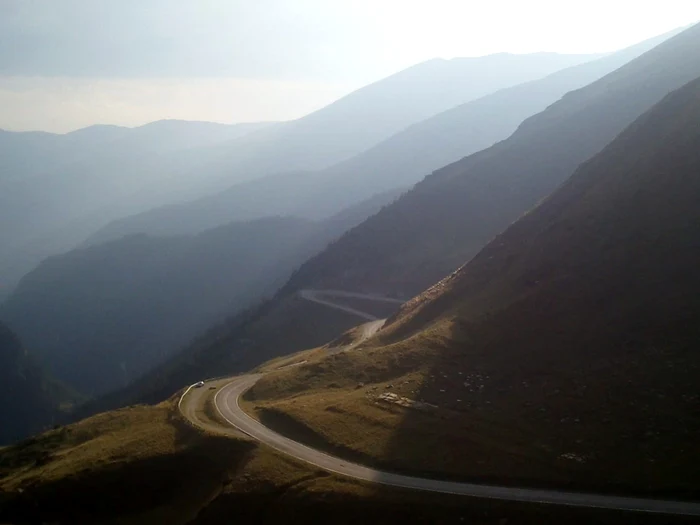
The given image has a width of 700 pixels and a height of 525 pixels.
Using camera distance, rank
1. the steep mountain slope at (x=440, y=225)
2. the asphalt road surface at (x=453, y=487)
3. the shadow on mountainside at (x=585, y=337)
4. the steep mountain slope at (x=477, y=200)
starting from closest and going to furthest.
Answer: the asphalt road surface at (x=453, y=487) < the shadow on mountainside at (x=585, y=337) < the steep mountain slope at (x=440, y=225) < the steep mountain slope at (x=477, y=200)

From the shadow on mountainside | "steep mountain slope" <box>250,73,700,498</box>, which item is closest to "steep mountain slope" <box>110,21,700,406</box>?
the shadow on mountainside

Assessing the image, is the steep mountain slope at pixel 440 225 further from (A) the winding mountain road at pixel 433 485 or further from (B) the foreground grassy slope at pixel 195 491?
(B) the foreground grassy slope at pixel 195 491

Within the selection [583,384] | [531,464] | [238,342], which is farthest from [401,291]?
[531,464]

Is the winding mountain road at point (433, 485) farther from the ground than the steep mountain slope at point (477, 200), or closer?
closer

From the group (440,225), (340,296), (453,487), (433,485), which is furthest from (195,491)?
(440,225)

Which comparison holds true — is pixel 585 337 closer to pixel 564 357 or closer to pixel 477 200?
pixel 564 357

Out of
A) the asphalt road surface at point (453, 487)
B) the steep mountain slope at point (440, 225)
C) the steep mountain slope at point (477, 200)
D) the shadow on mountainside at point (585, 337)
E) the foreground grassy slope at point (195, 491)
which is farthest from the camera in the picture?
the steep mountain slope at point (477, 200)

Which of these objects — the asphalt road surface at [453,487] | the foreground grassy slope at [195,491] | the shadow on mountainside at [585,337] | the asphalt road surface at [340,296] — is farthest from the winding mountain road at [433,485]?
the asphalt road surface at [340,296]
